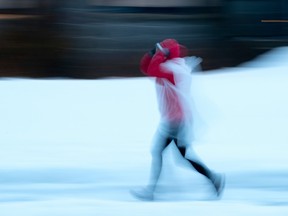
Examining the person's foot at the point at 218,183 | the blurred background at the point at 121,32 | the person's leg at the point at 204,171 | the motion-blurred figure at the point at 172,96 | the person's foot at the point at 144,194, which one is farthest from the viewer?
the blurred background at the point at 121,32

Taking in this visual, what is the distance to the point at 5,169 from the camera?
788 cm

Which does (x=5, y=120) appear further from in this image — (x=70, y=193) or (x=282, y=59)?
(x=282, y=59)

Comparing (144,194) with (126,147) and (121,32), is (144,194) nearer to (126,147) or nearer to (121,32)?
(126,147)

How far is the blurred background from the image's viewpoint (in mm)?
16228

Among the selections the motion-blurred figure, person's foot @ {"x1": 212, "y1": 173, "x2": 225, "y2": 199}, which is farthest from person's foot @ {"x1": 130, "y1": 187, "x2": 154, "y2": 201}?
person's foot @ {"x1": 212, "y1": 173, "x2": 225, "y2": 199}

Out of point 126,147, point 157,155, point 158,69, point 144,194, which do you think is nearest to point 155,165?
point 157,155

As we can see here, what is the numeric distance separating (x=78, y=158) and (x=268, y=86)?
3.93 metres

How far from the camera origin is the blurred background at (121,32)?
53.2 feet

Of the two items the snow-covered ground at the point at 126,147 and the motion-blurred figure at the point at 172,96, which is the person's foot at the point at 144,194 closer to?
the snow-covered ground at the point at 126,147

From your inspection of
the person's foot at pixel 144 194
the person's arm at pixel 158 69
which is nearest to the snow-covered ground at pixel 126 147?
the person's foot at pixel 144 194

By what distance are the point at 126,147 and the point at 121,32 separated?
8664 millimetres

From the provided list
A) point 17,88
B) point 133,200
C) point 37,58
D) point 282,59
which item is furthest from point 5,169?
point 37,58

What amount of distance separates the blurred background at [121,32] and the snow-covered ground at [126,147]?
12.9 feet

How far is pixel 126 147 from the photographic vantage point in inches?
345
